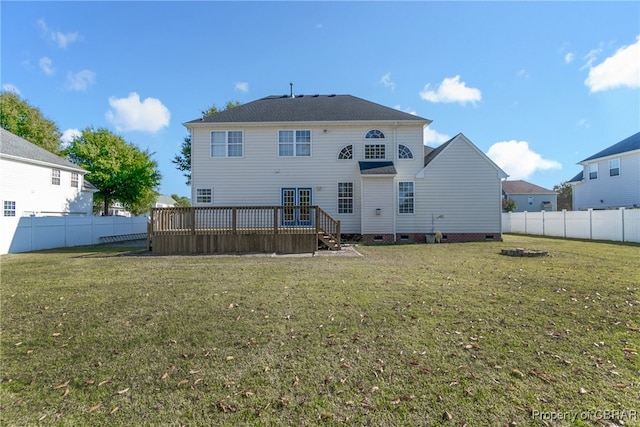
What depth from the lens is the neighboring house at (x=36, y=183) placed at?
16.0 metres

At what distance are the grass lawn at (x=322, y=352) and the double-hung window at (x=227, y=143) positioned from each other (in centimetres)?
1031

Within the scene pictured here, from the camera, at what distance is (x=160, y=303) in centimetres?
499

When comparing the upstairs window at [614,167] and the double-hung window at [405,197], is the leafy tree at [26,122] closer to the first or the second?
the double-hung window at [405,197]

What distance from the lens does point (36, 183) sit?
17.5 meters

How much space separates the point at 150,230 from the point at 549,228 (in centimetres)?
2353

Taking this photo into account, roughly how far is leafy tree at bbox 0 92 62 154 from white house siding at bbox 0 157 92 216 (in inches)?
599

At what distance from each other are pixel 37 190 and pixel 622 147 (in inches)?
1602

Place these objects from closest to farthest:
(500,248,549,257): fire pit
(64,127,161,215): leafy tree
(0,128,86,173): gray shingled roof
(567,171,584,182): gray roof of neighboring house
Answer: (500,248,549,257): fire pit → (0,128,86,173): gray shingled roof → (64,127,161,215): leafy tree → (567,171,584,182): gray roof of neighboring house

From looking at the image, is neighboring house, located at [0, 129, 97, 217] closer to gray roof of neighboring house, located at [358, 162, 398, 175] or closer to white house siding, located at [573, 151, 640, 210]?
gray roof of neighboring house, located at [358, 162, 398, 175]

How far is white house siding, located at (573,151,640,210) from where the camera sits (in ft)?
67.6

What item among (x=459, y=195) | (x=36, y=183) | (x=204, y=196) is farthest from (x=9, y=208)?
(x=459, y=195)

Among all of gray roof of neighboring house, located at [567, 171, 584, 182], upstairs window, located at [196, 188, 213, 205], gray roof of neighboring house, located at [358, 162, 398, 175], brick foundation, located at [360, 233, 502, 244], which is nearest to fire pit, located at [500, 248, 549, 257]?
brick foundation, located at [360, 233, 502, 244]

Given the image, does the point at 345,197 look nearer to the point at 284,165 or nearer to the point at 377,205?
the point at 377,205

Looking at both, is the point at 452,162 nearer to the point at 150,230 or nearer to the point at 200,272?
the point at 200,272
